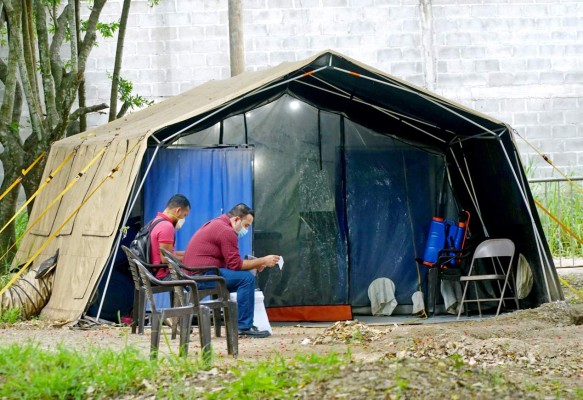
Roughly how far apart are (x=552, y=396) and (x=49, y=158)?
25.4 feet

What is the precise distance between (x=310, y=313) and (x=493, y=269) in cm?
185

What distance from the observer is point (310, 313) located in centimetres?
1115

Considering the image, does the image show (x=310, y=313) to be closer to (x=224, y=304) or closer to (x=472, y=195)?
(x=472, y=195)

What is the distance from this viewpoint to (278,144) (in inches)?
444

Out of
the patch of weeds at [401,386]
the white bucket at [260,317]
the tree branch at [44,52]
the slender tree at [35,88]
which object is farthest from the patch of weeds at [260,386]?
the tree branch at [44,52]

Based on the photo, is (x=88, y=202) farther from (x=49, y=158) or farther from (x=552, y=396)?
(x=552, y=396)

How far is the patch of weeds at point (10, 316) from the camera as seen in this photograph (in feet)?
30.9

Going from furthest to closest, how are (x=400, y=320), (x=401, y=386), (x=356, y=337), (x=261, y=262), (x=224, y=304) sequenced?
(x=400, y=320) → (x=261, y=262) → (x=356, y=337) → (x=224, y=304) → (x=401, y=386)

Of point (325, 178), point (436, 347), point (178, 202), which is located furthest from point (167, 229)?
point (436, 347)

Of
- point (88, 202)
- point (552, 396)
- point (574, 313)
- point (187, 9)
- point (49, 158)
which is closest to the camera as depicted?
point (552, 396)

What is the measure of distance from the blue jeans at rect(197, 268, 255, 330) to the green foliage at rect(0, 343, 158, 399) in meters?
2.47

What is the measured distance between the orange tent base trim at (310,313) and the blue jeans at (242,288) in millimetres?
2356

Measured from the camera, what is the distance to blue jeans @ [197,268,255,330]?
855cm

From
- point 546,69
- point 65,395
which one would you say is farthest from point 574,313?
point 546,69
